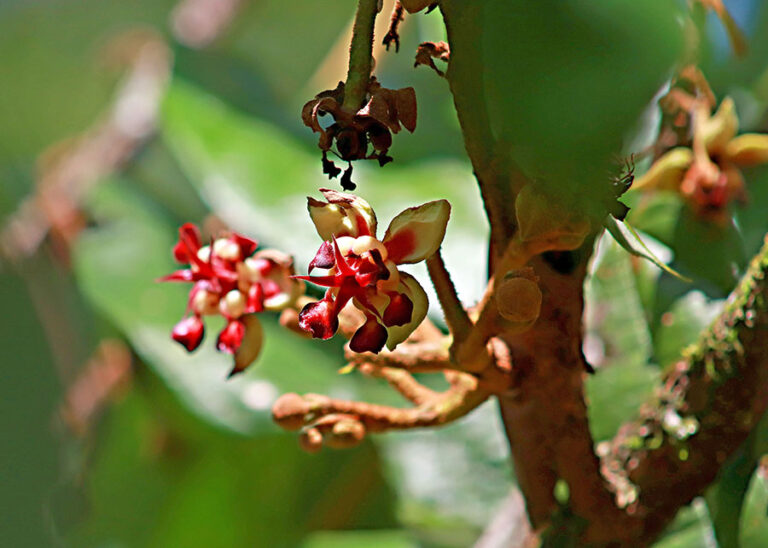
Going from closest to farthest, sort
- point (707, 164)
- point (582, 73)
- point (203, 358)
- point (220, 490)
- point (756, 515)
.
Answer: point (582, 73), point (756, 515), point (707, 164), point (203, 358), point (220, 490)

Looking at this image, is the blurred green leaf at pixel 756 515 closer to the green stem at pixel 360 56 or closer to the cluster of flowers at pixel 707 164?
the cluster of flowers at pixel 707 164

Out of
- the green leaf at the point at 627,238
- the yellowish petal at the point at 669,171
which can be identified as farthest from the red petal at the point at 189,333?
the yellowish petal at the point at 669,171

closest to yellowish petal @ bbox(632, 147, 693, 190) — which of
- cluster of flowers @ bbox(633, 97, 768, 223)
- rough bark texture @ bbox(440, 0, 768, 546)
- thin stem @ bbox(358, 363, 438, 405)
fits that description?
cluster of flowers @ bbox(633, 97, 768, 223)

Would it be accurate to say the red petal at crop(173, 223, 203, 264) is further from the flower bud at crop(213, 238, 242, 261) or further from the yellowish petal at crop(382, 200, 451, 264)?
the yellowish petal at crop(382, 200, 451, 264)

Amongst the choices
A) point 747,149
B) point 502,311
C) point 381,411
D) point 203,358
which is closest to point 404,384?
point 381,411

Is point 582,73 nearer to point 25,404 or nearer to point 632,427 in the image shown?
point 632,427

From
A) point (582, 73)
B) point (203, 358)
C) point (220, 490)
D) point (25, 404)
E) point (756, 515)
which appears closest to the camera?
point (582, 73)
